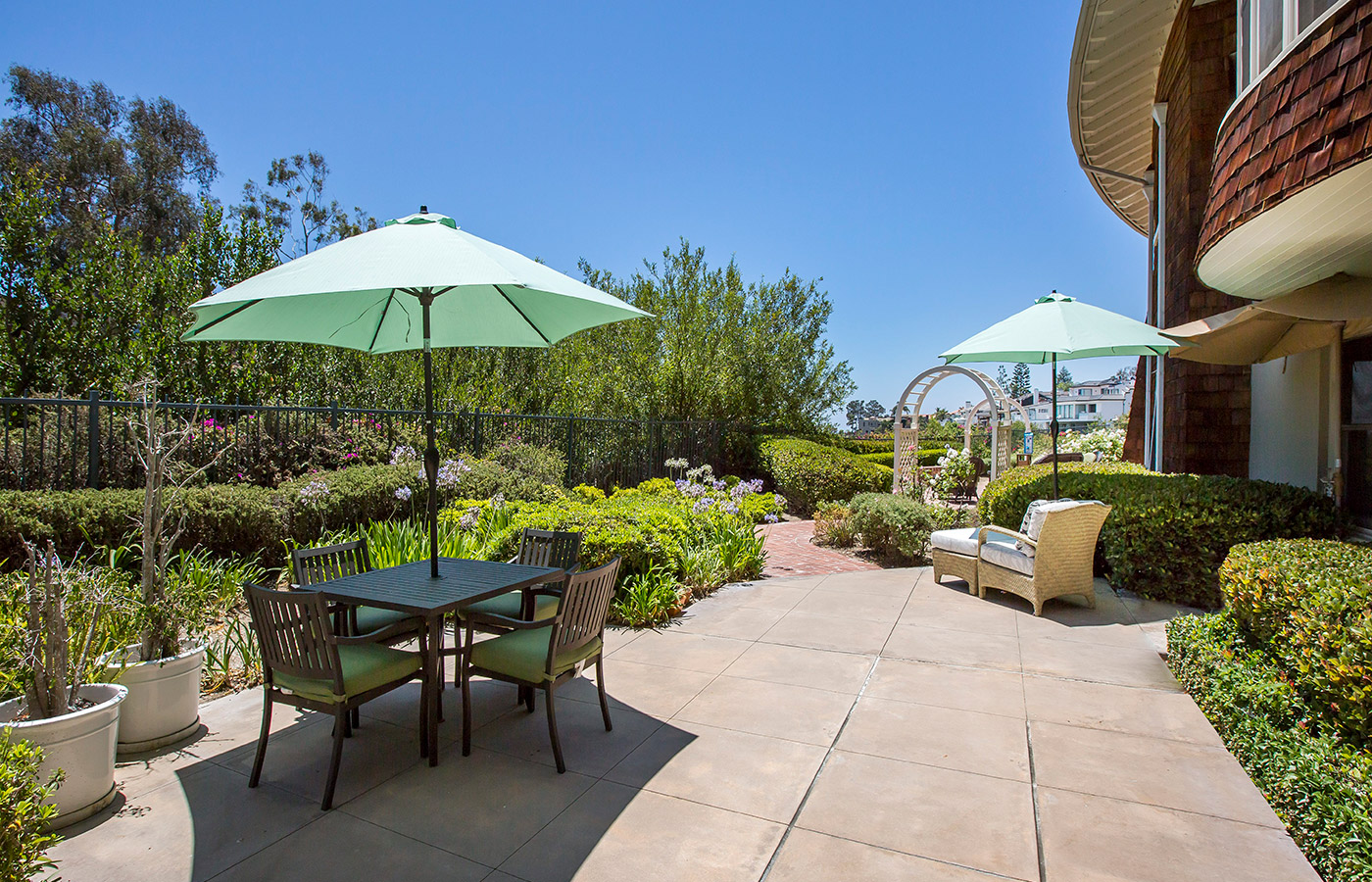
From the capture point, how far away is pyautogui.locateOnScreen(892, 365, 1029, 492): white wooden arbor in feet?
44.2

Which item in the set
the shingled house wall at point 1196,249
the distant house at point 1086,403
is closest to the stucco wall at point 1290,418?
the shingled house wall at point 1196,249

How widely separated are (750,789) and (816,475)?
9875 millimetres

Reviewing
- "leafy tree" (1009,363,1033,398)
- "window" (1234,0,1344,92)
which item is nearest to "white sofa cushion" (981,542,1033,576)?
"window" (1234,0,1344,92)

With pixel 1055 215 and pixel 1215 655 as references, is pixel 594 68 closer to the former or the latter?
pixel 1215 655

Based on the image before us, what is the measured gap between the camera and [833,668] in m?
4.48

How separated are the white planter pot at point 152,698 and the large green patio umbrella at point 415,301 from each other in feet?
4.23

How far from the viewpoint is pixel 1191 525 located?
5.69 metres

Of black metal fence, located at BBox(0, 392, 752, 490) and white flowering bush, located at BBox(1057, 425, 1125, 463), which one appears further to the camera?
white flowering bush, located at BBox(1057, 425, 1125, 463)

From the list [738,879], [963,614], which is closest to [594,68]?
[963,614]

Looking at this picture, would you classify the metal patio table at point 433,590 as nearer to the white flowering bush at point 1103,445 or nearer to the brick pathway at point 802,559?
the brick pathway at point 802,559

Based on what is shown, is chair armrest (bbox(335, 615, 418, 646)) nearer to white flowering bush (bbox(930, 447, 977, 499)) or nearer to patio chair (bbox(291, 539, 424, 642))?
patio chair (bbox(291, 539, 424, 642))

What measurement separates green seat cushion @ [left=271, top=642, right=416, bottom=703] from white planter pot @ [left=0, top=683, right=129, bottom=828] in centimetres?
61

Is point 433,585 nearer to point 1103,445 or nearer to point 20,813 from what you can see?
point 20,813

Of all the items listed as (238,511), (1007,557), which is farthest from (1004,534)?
(238,511)
